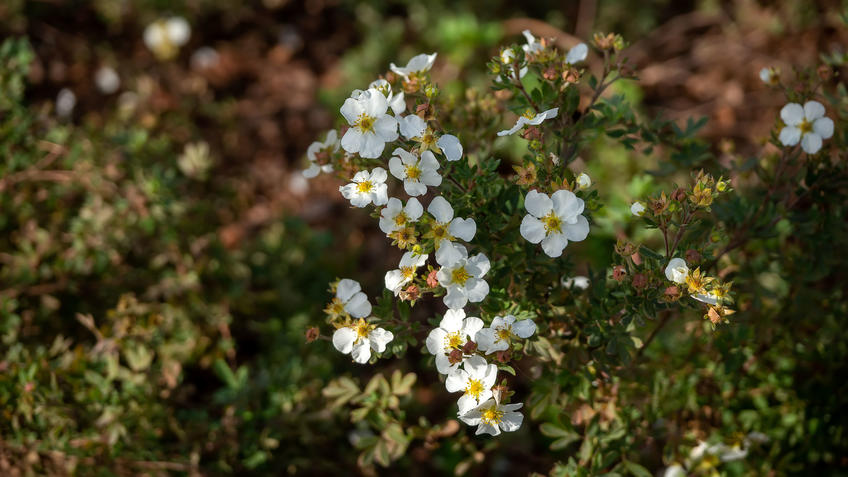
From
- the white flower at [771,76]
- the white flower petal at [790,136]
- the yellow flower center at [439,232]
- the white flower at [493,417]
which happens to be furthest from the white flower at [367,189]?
the white flower at [771,76]

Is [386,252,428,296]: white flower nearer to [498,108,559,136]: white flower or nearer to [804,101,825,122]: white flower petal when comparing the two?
[498,108,559,136]: white flower

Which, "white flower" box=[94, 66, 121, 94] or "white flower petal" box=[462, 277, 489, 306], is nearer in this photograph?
"white flower petal" box=[462, 277, 489, 306]

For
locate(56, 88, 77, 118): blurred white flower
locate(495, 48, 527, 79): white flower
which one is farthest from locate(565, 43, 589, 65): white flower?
locate(56, 88, 77, 118): blurred white flower

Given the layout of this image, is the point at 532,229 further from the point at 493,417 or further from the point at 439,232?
the point at 493,417

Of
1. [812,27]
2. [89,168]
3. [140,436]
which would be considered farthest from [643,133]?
[812,27]

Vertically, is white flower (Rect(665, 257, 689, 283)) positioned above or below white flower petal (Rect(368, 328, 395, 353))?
above

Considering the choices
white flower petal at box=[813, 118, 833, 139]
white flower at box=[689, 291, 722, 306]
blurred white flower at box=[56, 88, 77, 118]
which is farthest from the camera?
blurred white flower at box=[56, 88, 77, 118]

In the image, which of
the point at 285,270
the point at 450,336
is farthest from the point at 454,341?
the point at 285,270

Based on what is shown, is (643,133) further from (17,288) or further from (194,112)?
(194,112)
